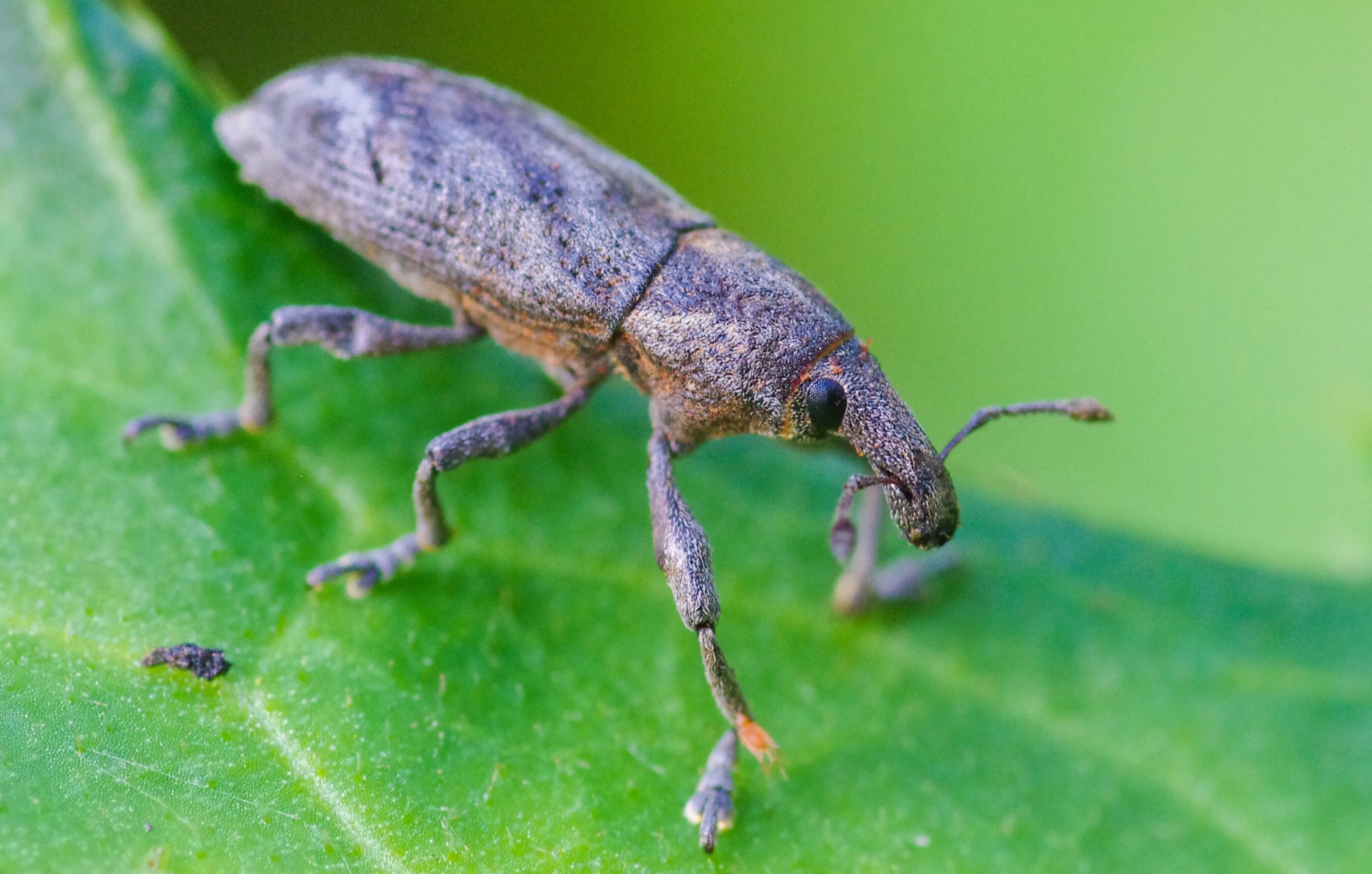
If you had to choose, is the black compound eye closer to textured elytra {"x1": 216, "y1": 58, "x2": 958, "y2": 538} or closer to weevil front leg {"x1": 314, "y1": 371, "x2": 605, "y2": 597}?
textured elytra {"x1": 216, "y1": 58, "x2": 958, "y2": 538}

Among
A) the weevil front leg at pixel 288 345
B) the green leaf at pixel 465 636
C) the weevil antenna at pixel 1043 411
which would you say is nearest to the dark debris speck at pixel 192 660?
the green leaf at pixel 465 636

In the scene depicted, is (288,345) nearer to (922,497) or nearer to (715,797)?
(715,797)

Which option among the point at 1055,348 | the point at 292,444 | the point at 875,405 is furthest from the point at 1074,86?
the point at 292,444

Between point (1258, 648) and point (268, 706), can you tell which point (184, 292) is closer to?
point (268, 706)

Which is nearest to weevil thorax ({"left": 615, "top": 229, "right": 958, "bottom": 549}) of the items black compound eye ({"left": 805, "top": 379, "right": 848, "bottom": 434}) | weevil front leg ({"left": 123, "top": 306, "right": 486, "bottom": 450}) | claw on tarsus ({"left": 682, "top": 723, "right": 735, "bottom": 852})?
black compound eye ({"left": 805, "top": 379, "right": 848, "bottom": 434})

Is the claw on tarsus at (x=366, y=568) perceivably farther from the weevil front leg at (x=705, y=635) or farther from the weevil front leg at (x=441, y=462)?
the weevil front leg at (x=705, y=635)

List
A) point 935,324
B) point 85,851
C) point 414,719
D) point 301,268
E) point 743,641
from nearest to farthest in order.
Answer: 1. point 85,851
2. point 414,719
3. point 743,641
4. point 301,268
5. point 935,324

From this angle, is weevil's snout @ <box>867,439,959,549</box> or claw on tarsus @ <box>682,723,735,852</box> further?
weevil's snout @ <box>867,439,959,549</box>
